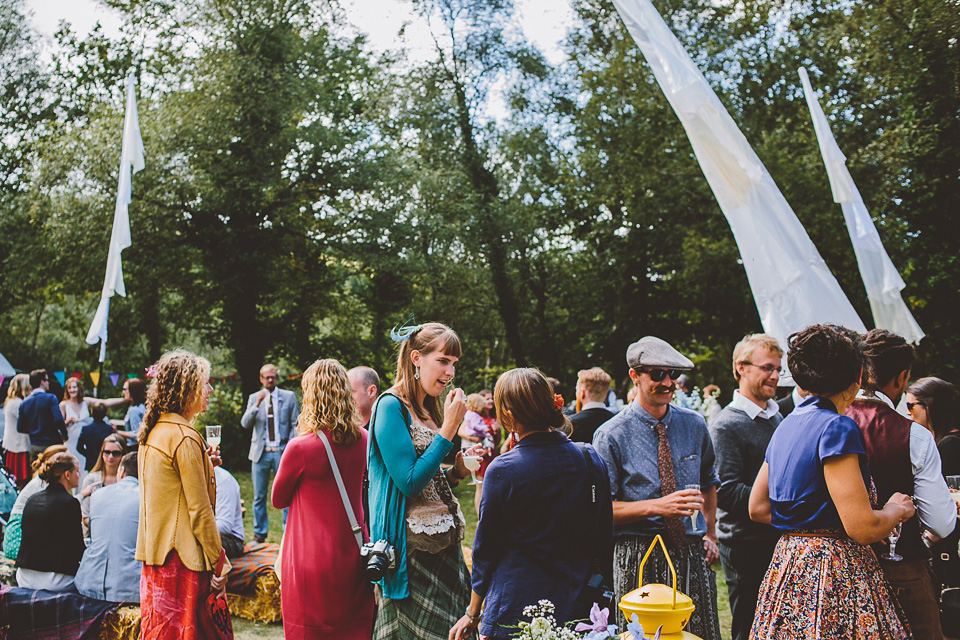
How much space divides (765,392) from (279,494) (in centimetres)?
249

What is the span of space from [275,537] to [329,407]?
6224 mm

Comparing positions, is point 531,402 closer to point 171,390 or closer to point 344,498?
point 344,498

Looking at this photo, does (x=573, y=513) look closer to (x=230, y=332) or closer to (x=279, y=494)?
(x=279, y=494)

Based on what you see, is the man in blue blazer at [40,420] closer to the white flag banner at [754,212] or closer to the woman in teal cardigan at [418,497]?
the woman in teal cardigan at [418,497]

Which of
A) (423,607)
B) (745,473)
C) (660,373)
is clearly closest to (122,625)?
(423,607)

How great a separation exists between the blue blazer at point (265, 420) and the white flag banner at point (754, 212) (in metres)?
6.22

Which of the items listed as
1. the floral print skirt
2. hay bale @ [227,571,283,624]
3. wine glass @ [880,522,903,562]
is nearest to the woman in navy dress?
the floral print skirt

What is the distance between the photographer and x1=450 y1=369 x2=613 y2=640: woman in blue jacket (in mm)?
2787

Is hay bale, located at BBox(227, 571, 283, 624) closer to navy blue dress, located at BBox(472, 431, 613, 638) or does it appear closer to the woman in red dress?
the woman in red dress

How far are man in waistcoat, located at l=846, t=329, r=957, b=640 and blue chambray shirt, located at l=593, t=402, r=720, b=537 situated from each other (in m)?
0.72

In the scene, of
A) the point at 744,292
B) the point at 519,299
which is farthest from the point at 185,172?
the point at 744,292

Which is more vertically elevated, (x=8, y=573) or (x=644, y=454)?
(x=644, y=454)

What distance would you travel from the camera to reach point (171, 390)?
3.60 m

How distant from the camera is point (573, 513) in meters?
2.82
